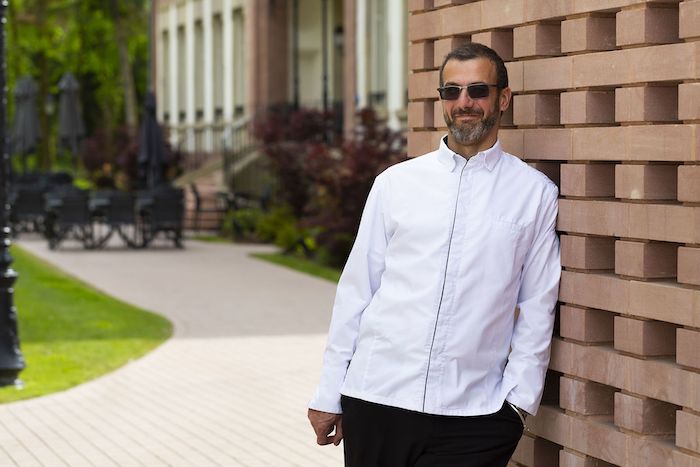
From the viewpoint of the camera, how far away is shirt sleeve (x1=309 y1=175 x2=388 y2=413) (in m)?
4.95

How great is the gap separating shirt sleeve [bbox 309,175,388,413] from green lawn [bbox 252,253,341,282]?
53.5 ft

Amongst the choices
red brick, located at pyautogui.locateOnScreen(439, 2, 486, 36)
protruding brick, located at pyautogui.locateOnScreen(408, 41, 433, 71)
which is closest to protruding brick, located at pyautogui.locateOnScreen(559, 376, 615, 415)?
red brick, located at pyautogui.locateOnScreen(439, 2, 486, 36)

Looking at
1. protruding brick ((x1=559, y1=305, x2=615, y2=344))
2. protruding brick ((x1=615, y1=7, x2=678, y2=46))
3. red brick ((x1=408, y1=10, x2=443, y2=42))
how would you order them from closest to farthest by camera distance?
protruding brick ((x1=615, y1=7, x2=678, y2=46)) < protruding brick ((x1=559, y1=305, x2=615, y2=344)) < red brick ((x1=408, y1=10, x2=443, y2=42))

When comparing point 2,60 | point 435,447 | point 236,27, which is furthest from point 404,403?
point 236,27

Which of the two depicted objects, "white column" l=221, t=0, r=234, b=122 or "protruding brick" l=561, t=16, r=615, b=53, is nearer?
"protruding brick" l=561, t=16, r=615, b=53

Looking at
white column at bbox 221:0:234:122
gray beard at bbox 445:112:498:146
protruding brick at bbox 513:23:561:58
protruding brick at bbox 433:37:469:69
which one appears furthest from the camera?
white column at bbox 221:0:234:122

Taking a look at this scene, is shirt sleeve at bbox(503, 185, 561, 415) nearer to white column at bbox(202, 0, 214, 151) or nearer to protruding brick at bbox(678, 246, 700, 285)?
protruding brick at bbox(678, 246, 700, 285)

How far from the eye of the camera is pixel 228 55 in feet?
137

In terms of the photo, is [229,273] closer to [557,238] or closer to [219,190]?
[219,190]

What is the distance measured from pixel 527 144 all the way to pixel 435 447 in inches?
42.6

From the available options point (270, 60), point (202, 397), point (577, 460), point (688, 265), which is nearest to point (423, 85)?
point (577, 460)

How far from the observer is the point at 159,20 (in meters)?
50.4

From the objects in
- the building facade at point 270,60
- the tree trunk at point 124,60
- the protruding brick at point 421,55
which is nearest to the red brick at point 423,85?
the protruding brick at point 421,55

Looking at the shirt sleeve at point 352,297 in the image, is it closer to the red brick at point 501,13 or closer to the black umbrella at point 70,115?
the red brick at point 501,13
